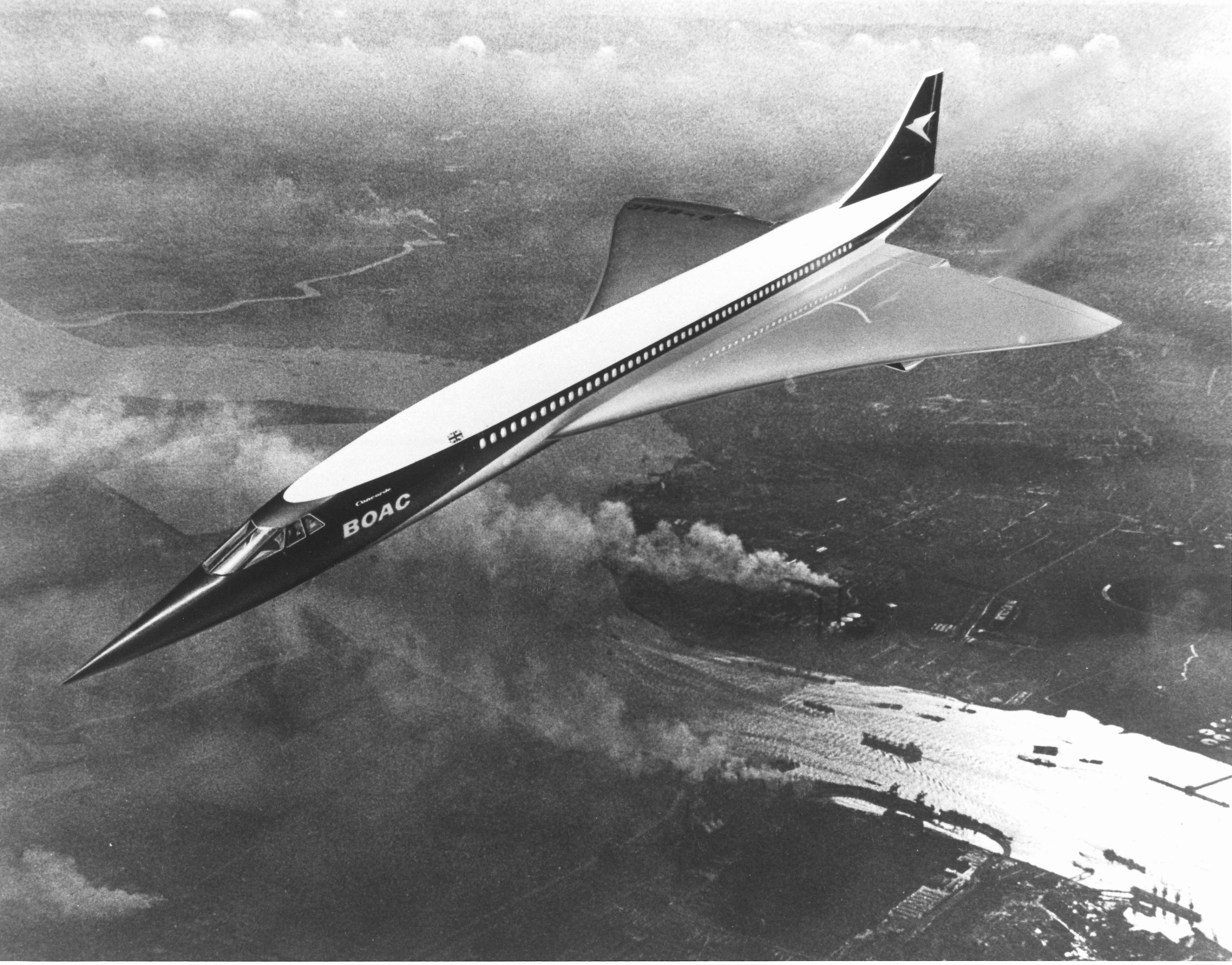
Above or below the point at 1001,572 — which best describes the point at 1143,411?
above

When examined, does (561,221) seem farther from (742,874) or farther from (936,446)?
(742,874)

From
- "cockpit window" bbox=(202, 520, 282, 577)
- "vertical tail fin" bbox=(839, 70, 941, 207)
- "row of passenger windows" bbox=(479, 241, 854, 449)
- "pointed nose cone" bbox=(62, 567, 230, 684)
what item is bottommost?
"pointed nose cone" bbox=(62, 567, 230, 684)

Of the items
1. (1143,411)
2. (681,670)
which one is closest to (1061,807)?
(681,670)

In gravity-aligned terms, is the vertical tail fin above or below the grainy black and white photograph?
above

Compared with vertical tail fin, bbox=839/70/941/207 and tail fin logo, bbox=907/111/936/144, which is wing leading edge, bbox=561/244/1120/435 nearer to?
vertical tail fin, bbox=839/70/941/207

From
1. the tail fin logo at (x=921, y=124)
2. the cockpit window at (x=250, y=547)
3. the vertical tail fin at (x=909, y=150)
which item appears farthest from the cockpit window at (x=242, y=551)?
the tail fin logo at (x=921, y=124)

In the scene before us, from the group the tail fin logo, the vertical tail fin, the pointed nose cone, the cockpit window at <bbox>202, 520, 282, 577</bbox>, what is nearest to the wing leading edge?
the vertical tail fin

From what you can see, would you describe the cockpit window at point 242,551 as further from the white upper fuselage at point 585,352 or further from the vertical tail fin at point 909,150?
the vertical tail fin at point 909,150
